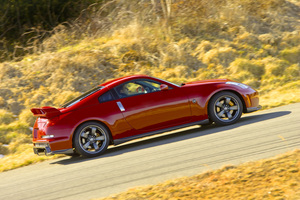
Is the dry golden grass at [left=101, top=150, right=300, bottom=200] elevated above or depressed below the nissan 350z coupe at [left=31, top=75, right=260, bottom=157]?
below

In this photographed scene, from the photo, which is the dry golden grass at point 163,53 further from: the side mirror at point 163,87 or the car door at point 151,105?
the side mirror at point 163,87

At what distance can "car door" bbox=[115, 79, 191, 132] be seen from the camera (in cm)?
767

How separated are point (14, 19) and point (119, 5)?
4994 mm

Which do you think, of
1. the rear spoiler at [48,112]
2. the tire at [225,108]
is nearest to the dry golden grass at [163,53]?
the tire at [225,108]

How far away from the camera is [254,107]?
326 inches

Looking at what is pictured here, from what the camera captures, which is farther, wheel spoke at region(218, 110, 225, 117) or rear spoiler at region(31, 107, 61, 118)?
wheel spoke at region(218, 110, 225, 117)

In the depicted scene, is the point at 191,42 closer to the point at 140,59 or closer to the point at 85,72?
the point at 140,59

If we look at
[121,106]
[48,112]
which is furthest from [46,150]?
[121,106]

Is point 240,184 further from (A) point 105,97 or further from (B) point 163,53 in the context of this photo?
(B) point 163,53

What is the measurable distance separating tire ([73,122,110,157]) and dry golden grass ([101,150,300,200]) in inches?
103

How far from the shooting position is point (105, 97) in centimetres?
772

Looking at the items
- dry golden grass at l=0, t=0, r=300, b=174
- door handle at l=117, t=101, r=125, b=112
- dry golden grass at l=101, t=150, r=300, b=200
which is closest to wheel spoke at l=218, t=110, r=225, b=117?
door handle at l=117, t=101, r=125, b=112

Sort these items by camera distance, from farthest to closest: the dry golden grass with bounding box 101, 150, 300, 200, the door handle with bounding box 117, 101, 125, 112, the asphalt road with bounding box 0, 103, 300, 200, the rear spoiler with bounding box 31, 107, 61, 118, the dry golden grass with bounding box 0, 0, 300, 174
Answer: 1. the dry golden grass with bounding box 0, 0, 300, 174
2. the door handle with bounding box 117, 101, 125, 112
3. the rear spoiler with bounding box 31, 107, 61, 118
4. the asphalt road with bounding box 0, 103, 300, 200
5. the dry golden grass with bounding box 101, 150, 300, 200

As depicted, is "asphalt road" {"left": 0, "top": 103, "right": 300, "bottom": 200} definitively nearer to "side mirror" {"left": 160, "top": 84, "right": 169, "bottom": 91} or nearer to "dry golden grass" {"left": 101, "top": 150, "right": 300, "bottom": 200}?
"dry golden grass" {"left": 101, "top": 150, "right": 300, "bottom": 200}
